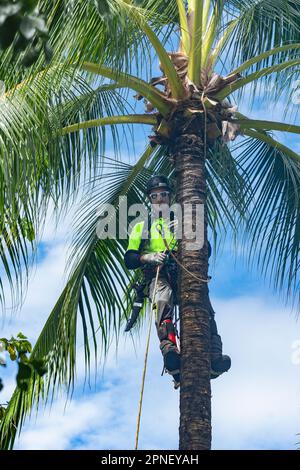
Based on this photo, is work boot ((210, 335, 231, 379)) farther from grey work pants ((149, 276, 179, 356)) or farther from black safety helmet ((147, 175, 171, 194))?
black safety helmet ((147, 175, 171, 194))

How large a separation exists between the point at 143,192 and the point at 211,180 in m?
0.78

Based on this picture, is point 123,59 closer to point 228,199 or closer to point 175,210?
point 175,210

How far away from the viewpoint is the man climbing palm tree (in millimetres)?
8406

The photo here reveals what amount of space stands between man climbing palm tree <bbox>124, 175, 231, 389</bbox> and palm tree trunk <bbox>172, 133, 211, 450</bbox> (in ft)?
0.94

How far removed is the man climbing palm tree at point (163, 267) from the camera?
8.41 meters

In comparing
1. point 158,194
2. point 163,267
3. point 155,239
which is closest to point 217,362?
point 163,267

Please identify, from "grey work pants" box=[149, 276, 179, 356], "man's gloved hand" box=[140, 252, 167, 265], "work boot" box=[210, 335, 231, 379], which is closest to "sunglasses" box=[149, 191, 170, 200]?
"man's gloved hand" box=[140, 252, 167, 265]

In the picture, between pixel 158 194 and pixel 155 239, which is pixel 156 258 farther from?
pixel 158 194

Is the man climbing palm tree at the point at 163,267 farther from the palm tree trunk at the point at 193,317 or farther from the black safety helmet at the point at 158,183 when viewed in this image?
the palm tree trunk at the point at 193,317

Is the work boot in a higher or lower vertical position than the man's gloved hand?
lower

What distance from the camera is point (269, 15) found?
32.8 feet

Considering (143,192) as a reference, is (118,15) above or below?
below

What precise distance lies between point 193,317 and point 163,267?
2.90 feet
